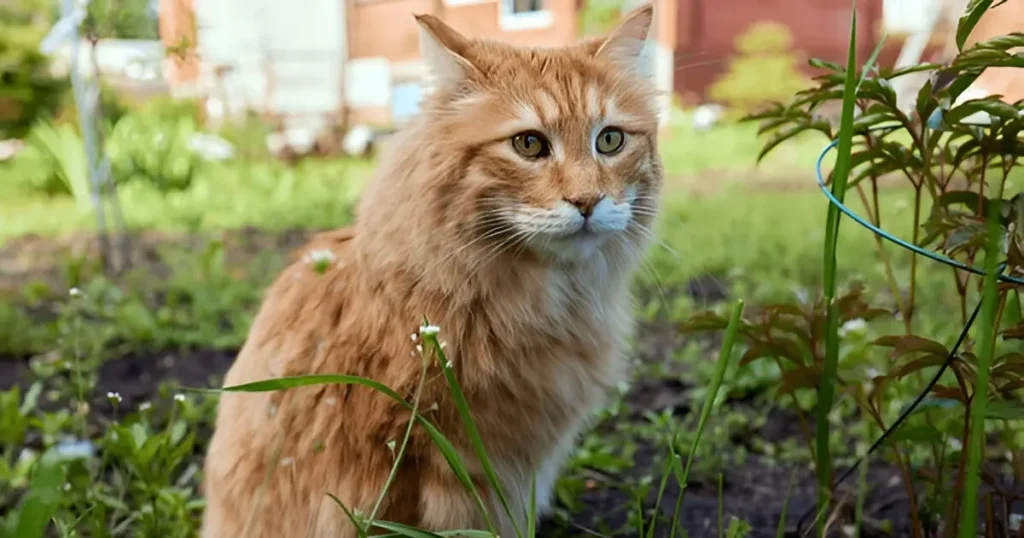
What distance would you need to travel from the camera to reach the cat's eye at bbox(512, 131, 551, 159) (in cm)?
134

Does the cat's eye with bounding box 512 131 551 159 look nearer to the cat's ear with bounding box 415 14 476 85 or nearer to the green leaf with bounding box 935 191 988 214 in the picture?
the cat's ear with bounding box 415 14 476 85

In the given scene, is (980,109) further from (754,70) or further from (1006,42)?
(754,70)

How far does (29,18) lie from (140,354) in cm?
294

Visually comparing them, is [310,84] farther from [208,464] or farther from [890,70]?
[890,70]

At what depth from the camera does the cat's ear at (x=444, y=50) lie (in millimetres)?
1356

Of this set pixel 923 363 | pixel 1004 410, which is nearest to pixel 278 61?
pixel 923 363

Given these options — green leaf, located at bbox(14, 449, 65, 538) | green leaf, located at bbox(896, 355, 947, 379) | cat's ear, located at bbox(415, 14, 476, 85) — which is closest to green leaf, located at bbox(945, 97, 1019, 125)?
green leaf, located at bbox(896, 355, 947, 379)

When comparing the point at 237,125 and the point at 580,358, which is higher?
the point at 237,125

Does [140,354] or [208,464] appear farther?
[140,354]

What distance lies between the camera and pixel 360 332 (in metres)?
1.36

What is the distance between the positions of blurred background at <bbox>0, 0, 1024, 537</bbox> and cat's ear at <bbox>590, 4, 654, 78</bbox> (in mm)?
251

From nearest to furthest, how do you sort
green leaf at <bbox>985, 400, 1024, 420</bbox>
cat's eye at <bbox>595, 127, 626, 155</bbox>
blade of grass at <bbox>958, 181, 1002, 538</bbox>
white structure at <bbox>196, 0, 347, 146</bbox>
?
1. blade of grass at <bbox>958, 181, 1002, 538</bbox>
2. green leaf at <bbox>985, 400, 1024, 420</bbox>
3. cat's eye at <bbox>595, 127, 626, 155</bbox>
4. white structure at <bbox>196, 0, 347, 146</bbox>

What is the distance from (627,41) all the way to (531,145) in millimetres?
342

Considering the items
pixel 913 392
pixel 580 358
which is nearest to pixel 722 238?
pixel 913 392
